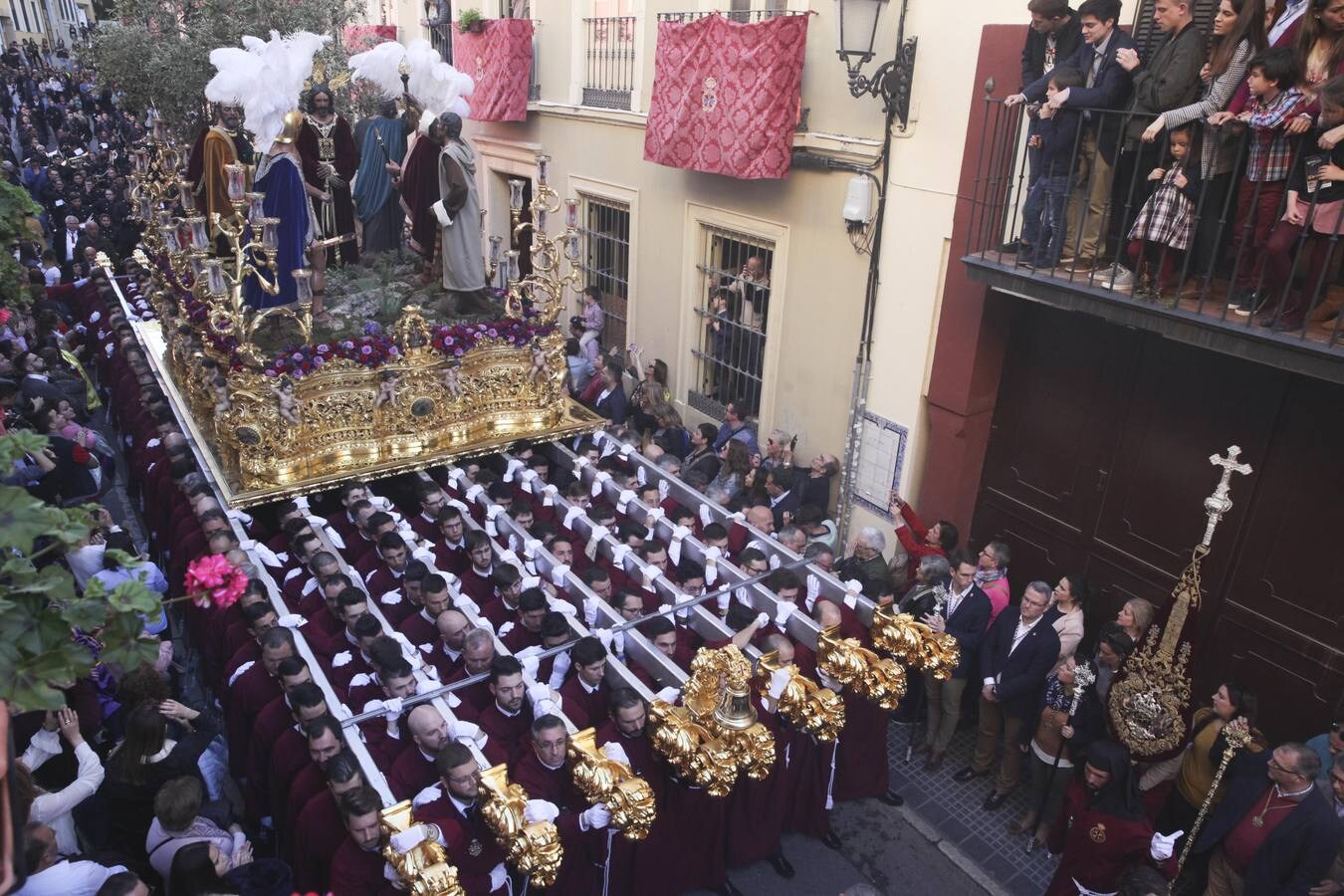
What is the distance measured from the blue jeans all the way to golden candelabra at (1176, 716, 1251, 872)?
2872 mm

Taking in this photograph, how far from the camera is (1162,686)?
→ 198 inches

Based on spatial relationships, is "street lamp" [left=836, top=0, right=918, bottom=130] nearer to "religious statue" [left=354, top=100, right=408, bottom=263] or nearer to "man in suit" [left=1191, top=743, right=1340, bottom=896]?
"religious statue" [left=354, top=100, right=408, bottom=263]

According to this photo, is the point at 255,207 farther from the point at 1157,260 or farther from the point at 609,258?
the point at 1157,260

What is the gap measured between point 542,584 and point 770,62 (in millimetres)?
5050

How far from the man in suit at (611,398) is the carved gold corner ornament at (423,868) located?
628 cm

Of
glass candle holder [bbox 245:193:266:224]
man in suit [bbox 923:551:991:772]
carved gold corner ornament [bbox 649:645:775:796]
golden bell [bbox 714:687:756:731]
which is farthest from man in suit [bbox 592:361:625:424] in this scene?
golden bell [bbox 714:687:756:731]

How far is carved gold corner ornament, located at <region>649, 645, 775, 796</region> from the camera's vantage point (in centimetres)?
453

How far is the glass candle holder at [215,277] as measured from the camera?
6.79 meters

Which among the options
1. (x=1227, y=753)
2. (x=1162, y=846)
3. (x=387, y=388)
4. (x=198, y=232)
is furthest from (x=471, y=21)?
(x=1162, y=846)

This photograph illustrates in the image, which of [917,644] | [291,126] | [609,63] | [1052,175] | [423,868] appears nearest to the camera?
[423,868]

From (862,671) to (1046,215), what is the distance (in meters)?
3.19

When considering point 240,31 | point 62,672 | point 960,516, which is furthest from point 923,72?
point 240,31

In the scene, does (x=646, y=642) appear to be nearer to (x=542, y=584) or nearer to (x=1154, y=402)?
(x=542, y=584)

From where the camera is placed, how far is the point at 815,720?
4.93 m
